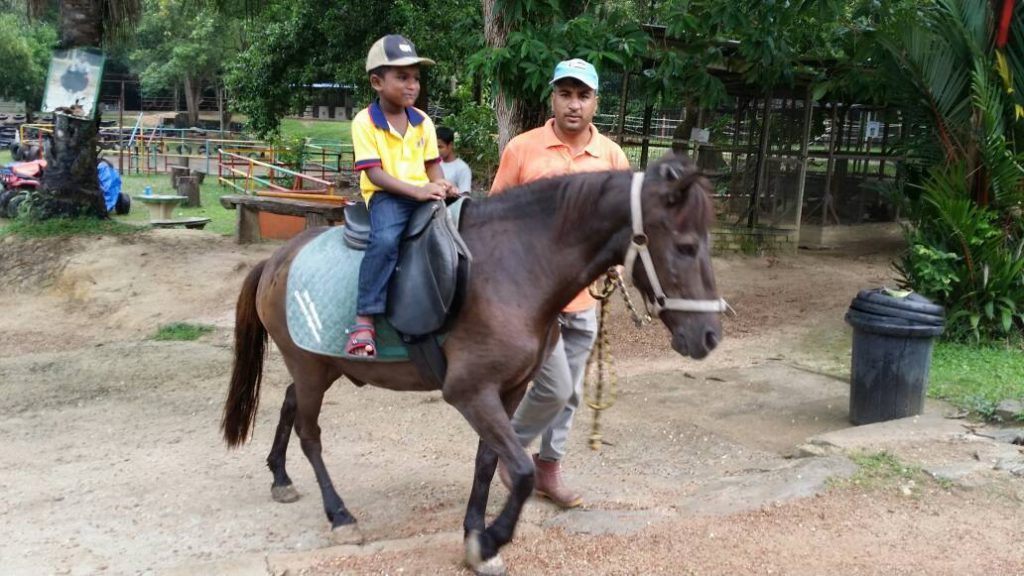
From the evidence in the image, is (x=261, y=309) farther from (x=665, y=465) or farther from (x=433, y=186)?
(x=665, y=465)

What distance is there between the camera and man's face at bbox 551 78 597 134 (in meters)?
4.00

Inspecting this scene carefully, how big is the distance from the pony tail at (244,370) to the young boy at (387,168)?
1.06 meters

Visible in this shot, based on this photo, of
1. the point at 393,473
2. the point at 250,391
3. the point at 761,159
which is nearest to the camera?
the point at 250,391

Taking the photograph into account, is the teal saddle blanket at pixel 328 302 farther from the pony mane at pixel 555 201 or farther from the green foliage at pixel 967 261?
the green foliage at pixel 967 261

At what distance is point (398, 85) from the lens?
362cm

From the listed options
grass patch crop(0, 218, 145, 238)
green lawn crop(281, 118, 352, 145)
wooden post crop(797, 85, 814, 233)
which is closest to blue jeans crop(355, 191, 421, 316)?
grass patch crop(0, 218, 145, 238)

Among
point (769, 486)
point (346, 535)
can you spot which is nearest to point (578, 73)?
point (769, 486)

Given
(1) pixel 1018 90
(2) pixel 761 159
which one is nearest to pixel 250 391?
(1) pixel 1018 90

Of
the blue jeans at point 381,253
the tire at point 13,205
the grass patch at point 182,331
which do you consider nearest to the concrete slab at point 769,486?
the blue jeans at point 381,253

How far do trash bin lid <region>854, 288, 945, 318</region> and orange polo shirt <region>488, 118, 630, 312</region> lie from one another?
2.28 metres

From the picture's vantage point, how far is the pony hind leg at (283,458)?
4.43 m

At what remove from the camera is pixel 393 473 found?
16.0ft

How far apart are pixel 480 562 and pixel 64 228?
965 cm

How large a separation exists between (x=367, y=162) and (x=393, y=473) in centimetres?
202
